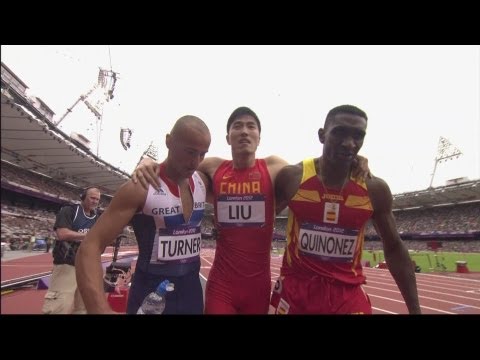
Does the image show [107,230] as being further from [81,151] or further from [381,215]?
[381,215]

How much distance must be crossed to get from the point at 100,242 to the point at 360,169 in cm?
175

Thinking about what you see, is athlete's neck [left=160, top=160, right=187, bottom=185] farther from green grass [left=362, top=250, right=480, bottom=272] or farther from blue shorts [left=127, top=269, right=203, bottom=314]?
green grass [left=362, top=250, right=480, bottom=272]

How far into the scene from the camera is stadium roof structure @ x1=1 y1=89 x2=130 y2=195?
1.05 metres

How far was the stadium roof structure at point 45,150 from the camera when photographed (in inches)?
41.3

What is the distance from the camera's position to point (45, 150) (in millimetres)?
1927

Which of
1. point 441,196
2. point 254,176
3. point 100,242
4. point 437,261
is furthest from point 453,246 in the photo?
point 100,242

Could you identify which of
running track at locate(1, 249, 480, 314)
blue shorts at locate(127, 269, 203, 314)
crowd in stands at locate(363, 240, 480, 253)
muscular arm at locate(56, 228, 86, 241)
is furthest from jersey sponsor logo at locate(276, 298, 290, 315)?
crowd in stands at locate(363, 240, 480, 253)

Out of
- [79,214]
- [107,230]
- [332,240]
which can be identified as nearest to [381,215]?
[332,240]

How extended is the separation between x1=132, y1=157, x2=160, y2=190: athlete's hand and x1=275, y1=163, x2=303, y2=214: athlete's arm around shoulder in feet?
3.13

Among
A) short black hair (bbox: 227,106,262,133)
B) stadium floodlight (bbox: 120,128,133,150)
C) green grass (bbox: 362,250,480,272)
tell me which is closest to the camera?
short black hair (bbox: 227,106,262,133)
